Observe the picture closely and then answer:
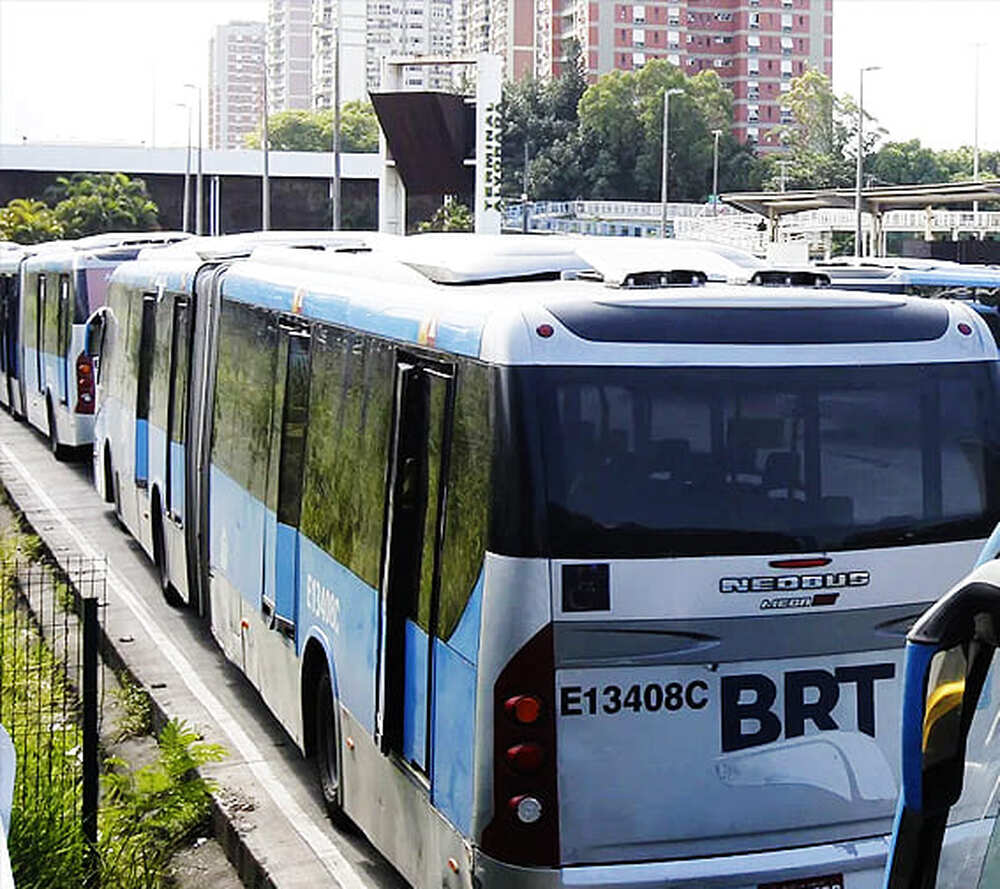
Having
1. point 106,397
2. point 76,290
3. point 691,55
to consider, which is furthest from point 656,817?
point 691,55

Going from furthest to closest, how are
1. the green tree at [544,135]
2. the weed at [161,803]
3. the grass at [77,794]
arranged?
the green tree at [544,135] < the weed at [161,803] < the grass at [77,794]

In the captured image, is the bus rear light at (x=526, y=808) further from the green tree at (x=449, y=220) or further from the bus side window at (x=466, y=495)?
the green tree at (x=449, y=220)

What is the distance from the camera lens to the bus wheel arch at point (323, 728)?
342 inches

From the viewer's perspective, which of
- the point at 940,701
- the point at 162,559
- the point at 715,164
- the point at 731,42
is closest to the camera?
the point at 940,701

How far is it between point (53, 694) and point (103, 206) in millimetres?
76728

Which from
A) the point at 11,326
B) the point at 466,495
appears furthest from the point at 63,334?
the point at 466,495

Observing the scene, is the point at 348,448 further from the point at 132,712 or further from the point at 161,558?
the point at 161,558

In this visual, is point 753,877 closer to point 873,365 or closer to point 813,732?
point 813,732

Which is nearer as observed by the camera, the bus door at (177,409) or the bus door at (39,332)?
the bus door at (177,409)

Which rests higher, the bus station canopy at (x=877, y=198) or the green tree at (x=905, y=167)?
the green tree at (x=905, y=167)

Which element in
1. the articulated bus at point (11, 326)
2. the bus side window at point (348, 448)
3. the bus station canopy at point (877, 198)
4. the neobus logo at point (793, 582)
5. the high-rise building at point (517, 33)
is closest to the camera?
the neobus logo at point (793, 582)

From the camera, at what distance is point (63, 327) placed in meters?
24.2

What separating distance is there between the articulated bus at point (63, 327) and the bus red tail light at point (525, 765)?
1725 centimetres

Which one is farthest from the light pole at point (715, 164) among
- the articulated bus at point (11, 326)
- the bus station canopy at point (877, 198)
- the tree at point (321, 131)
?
the articulated bus at point (11, 326)
